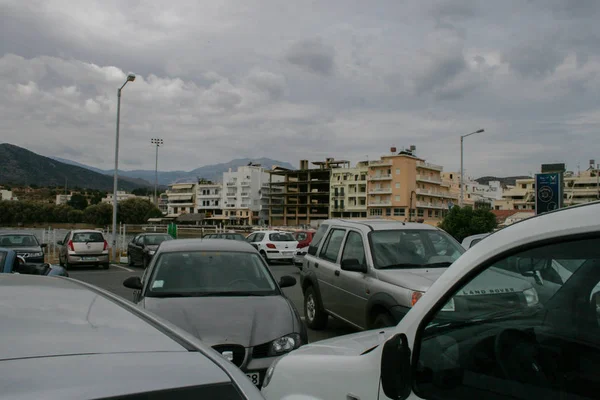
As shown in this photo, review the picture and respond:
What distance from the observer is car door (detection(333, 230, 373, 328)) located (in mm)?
7121

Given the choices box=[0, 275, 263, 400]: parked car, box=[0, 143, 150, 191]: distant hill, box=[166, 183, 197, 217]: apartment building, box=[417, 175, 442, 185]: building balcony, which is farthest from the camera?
box=[0, 143, 150, 191]: distant hill

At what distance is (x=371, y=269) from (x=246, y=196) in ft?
409

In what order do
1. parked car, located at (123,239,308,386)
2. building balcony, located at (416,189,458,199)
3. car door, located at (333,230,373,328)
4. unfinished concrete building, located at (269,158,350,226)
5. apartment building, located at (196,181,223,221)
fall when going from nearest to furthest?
parked car, located at (123,239,308,386)
car door, located at (333,230,373,328)
building balcony, located at (416,189,458,199)
unfinished concrete building, located at (269,158,350,226)
apartment building, located at (196,181,223,221)

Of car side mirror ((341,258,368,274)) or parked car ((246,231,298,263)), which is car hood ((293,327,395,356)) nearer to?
car side mirror ((341,258,368,274))

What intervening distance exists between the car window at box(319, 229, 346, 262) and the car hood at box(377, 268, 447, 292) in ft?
5.46

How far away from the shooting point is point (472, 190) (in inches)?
5576

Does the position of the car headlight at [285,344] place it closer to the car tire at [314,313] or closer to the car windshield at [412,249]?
the car windshield at [412,249]

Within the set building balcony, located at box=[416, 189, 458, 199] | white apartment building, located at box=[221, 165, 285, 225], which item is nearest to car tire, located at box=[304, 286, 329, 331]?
building balcony, located at box=[416, 189, 458, 199]

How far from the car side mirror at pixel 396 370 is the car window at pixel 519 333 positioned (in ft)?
0.24

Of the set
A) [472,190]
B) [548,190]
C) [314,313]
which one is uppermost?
[472,190]

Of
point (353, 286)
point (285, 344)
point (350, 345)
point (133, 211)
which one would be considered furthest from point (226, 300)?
point (133, 211)

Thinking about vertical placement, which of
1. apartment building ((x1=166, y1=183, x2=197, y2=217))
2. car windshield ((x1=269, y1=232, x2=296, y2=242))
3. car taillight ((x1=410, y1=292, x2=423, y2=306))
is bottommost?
car windshield ((x1=269, y1=232, x2=296, y2=242))

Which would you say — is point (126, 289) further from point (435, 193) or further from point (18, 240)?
point (435, 193)

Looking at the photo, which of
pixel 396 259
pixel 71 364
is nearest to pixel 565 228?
pixel 71 364
